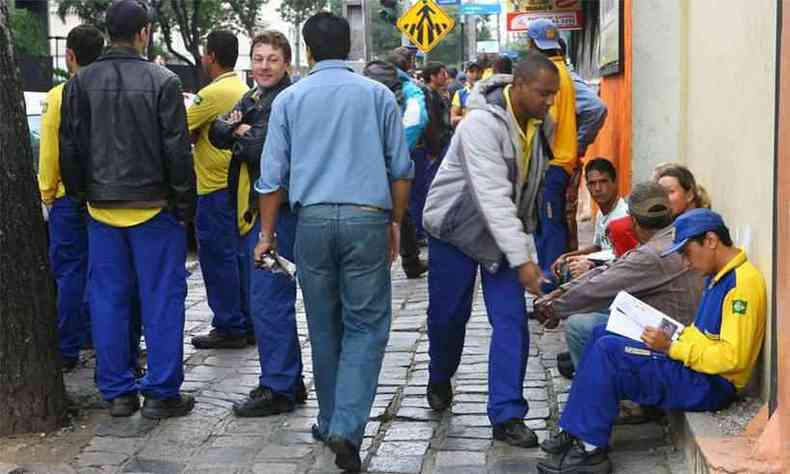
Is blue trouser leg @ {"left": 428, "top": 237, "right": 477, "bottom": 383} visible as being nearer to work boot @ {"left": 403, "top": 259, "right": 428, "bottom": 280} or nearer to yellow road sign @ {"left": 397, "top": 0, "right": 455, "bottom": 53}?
work boot @ {"left": 403, "top": 259, "right": 428, "bottom": 280}

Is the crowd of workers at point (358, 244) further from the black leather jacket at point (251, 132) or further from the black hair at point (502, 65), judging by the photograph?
the black hair at point (502, 65)

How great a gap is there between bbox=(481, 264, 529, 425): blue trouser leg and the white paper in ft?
2.31

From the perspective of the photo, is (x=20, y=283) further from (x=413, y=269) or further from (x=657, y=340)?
(x=413, y=269)

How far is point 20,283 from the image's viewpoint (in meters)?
6.34

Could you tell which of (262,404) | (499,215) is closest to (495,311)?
(499,215)

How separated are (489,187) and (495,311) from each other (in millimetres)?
614

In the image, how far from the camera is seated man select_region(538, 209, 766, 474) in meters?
5.36

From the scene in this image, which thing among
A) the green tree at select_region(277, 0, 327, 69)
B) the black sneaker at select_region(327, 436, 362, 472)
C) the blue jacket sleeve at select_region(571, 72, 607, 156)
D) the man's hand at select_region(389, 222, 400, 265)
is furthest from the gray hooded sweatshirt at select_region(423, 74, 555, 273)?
the green tree at select_region(277, 0, 327, 69)

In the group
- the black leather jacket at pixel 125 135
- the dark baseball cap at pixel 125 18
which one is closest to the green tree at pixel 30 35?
the dark baseball cap at pixel 125 18

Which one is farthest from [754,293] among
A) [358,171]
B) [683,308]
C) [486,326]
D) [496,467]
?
[486,326]

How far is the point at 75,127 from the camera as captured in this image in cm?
666

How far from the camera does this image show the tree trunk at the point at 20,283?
6.27m

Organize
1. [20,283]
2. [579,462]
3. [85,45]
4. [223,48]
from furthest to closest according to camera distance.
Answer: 1. [223,48]
2. [85,45]
3. [20,283]
4. [579,462]

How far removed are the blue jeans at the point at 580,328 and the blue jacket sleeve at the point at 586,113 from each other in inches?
122
